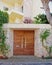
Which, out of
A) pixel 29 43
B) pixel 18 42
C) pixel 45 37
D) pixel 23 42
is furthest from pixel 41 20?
pixel 18 42

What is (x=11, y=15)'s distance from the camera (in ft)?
88.4

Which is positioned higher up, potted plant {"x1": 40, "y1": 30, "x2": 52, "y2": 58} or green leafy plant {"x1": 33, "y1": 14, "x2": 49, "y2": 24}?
green leafy plant {"x1": 33, "y1": 14, "x2": 49, "y2": 24}

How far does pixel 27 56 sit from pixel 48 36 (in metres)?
2.92

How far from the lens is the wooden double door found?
2388 cm

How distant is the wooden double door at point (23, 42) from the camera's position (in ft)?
78.3

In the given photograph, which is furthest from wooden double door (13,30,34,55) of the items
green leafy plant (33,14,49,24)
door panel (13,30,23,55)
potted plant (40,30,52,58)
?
potted plant (40,30,52,58)

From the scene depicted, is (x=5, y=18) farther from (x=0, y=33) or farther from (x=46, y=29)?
(x=46, y=29)

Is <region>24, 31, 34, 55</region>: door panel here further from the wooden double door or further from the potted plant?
the potted plant

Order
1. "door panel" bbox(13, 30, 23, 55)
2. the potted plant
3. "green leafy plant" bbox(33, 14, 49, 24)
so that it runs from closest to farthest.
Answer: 1. the potted plant
2. "green leafy plant" bbox(33, 14, 49, 24)
3. "door panel" bbox(13, 30, 23, 55)

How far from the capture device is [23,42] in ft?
78.7

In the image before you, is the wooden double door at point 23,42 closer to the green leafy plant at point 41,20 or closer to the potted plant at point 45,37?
the green leafy plant at point 41,20

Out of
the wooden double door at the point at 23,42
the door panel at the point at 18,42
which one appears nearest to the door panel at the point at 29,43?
the wooden double door at the point at 23,42

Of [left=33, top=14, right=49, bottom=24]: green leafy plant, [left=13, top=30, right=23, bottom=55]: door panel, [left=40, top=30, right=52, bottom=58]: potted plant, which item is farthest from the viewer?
[left=13, top=30, right=23, bottom=55]: door panel

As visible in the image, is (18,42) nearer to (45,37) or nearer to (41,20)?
(41,20)
